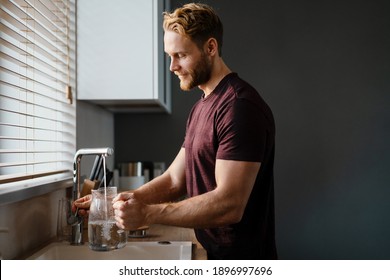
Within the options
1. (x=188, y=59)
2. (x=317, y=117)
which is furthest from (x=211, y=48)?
(x=317, y=117)

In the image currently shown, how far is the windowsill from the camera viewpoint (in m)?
1.05

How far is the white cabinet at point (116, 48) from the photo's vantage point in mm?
1739

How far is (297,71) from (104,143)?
110 cm

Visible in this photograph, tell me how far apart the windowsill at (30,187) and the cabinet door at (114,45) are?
1.22ft

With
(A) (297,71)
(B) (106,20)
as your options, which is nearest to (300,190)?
(A) (297,71)

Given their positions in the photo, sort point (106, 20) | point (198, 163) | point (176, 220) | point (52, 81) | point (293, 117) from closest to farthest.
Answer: point (176, 220)
point (198, 163)
point (52, 81)
point (106, 20)
point (293, 117)

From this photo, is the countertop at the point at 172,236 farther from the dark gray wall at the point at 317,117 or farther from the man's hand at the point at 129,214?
the dark gray wall at the point at 317,117

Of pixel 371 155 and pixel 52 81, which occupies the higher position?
pixel 52 81

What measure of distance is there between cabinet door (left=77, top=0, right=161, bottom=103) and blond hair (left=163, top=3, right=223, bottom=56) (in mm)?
453

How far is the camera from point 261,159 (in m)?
1.14

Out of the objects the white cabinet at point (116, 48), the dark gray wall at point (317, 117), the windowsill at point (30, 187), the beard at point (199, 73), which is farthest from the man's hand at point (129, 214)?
the dark gray wall at point (317, 117)

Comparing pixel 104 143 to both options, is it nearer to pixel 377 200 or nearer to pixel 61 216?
pixel 61 216

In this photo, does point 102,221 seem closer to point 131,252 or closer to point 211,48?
point 131,252

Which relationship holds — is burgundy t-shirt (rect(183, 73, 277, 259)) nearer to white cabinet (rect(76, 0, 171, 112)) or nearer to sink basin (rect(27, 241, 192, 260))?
sink basin (rect(27, 241, 192, 260))
